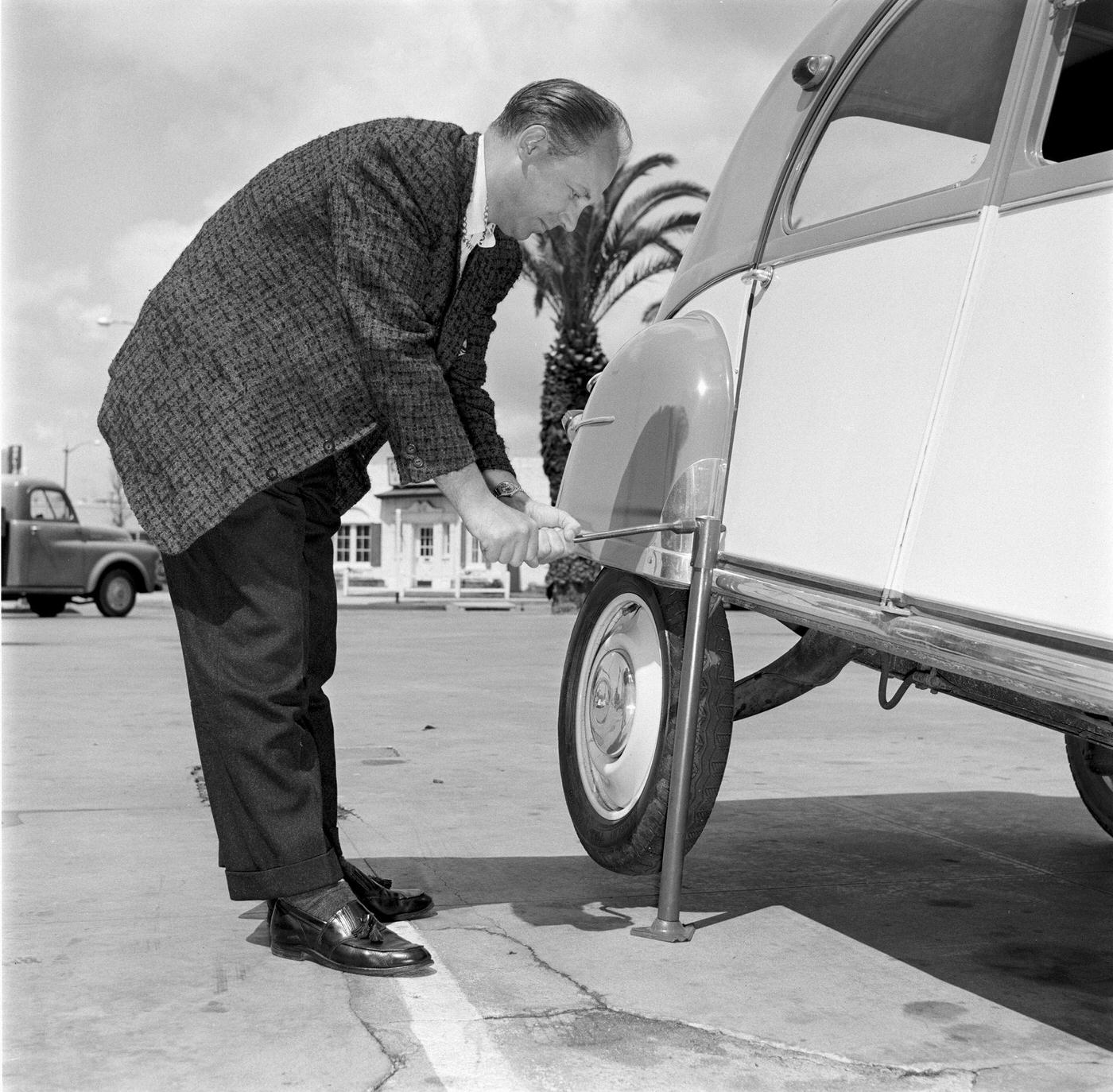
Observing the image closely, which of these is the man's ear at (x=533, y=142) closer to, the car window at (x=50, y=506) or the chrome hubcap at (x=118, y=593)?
the car window at (x=50, y=506)

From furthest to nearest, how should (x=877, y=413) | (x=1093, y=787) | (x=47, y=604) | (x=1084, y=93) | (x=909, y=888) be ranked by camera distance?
(x=47, y=604) < (x=1093, y=787) < (x=909, y=888) < (x=1084, y=93) < (x=877, y=413)

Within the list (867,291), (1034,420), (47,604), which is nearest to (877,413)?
(867,291)

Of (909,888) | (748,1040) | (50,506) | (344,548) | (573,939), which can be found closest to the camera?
(748,1040)

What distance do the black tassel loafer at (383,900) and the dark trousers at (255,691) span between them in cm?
33

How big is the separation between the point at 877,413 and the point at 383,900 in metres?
1.50

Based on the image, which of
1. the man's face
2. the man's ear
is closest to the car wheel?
the man's face

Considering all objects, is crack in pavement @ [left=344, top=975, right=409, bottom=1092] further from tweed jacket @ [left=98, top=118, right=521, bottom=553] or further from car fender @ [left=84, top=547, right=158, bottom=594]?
car fender @ [left=84, top=547, right=158, bottom=594]

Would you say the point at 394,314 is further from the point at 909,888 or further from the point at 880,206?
the point at 909,888

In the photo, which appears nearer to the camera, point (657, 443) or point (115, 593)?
point (657, 443)

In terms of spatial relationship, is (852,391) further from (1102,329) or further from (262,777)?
(262,777)

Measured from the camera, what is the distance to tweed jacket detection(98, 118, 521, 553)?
2.57 meters

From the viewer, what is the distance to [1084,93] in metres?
2.99

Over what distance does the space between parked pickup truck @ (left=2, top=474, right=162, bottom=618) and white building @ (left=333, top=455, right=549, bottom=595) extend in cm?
1025

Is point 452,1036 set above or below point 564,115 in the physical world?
below
